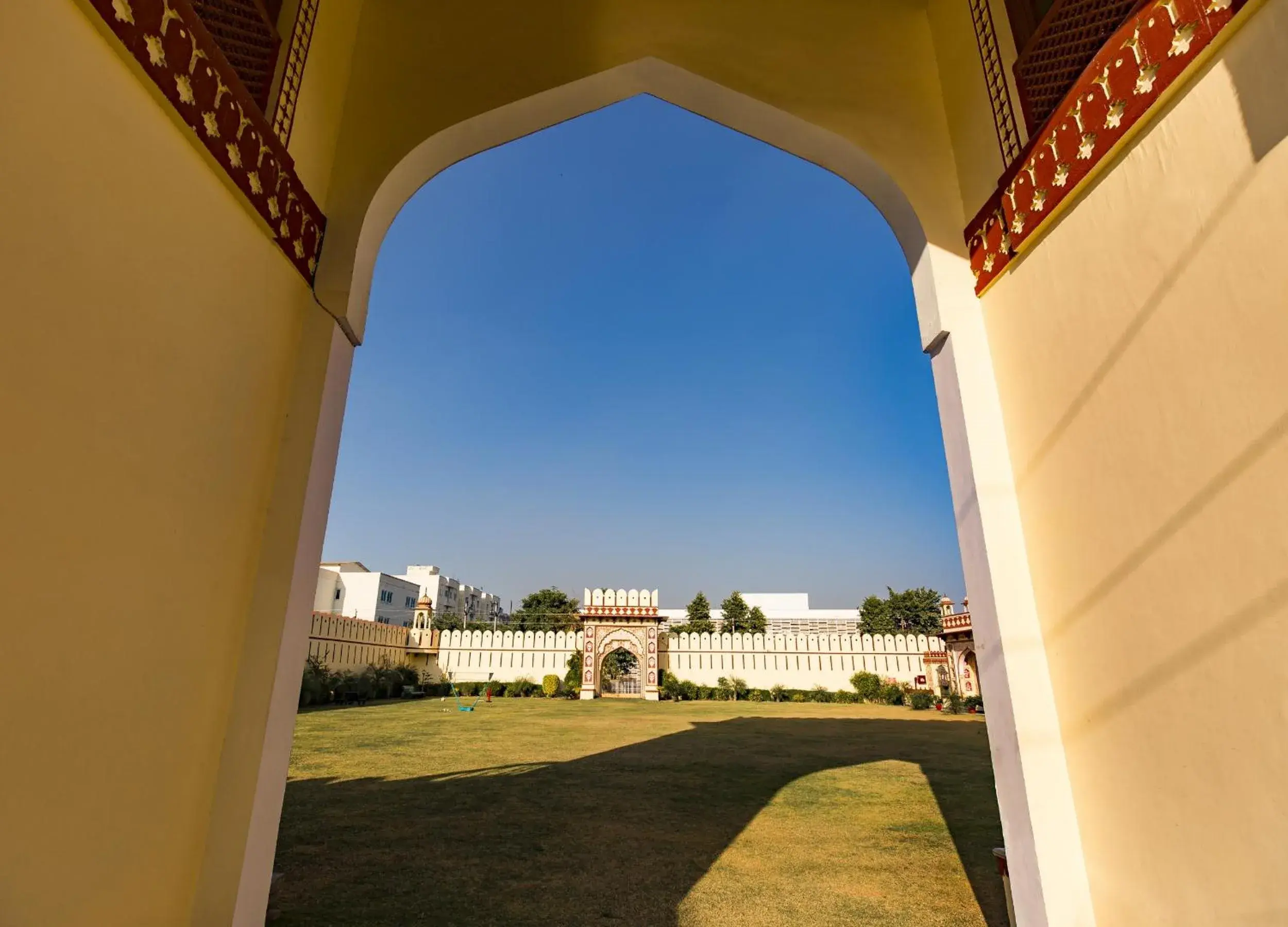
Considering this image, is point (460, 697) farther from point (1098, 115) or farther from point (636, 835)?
point (1098, 115)

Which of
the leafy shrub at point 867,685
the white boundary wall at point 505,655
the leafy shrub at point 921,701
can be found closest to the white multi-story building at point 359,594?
the white boundary wall at point 505,655

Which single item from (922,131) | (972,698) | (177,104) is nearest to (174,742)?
(177,104)

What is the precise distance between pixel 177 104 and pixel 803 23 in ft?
7.94

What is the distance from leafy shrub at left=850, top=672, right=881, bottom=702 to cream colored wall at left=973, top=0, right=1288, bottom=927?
17.1 metres

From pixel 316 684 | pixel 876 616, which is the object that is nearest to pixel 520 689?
pixel 316 684

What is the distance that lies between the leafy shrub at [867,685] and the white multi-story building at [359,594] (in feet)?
71.3

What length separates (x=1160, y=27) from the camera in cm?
150

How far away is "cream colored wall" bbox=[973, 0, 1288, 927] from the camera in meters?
1.23

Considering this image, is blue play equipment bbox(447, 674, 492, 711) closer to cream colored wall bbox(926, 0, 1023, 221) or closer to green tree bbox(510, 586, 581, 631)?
cream colored wall bbox(926, 0, 1023, 221)

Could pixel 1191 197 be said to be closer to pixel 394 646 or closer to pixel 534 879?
pixel 534 879

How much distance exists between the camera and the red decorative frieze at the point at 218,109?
4.87 ft

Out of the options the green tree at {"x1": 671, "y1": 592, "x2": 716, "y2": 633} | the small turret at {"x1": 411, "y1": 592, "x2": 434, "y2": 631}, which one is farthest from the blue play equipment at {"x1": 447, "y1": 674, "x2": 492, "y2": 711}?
the green tree at {"x1": 671, "y1": 592, "x2": 716, "y2": 633}

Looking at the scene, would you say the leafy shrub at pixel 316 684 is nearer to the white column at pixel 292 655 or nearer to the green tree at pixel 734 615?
the white column at pixel 292 655

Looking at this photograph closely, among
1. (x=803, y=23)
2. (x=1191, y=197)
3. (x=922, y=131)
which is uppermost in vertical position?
(x=803, y=23)
